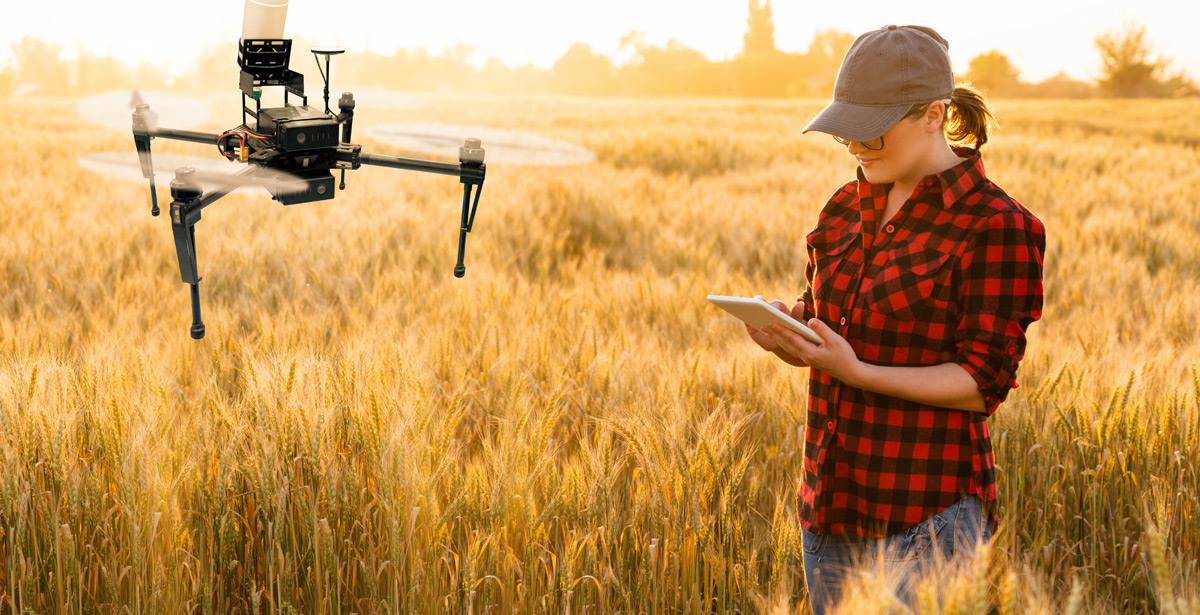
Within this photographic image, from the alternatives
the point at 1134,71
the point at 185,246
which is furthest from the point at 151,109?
the point at 1134,71

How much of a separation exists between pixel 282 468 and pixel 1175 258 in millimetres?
5878

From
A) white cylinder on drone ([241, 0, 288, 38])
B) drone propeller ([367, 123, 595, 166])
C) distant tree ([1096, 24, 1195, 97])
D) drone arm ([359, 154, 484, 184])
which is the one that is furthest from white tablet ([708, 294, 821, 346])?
distant tree ([1096, 24, 1195, 97])

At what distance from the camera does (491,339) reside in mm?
3211

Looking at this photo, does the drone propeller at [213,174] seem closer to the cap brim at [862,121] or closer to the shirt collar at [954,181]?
the cap brim at [862,121]

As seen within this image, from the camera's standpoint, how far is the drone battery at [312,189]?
1.83m

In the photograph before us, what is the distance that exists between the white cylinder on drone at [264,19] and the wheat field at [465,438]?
0.40 m

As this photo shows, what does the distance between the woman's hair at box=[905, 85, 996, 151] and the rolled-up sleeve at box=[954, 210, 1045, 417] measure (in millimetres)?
231

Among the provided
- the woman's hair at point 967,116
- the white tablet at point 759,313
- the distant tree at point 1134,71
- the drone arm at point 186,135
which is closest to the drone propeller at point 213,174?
the drone arm at point 186,135

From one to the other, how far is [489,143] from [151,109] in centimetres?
79

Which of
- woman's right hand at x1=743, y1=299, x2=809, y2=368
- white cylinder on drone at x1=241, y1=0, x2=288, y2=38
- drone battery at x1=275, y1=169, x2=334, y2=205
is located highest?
white cylinder on drone at x1=241, y1=0, x2=288, y2=38

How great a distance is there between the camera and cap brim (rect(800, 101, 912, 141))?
4.92ft

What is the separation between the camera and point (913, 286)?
1.55 m

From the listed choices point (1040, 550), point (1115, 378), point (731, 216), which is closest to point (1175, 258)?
point (731, 216)

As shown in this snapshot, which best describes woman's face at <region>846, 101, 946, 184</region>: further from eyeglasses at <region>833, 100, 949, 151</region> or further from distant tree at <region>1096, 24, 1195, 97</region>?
distant tree at <region>1096, 24, 1195, 97</region>
